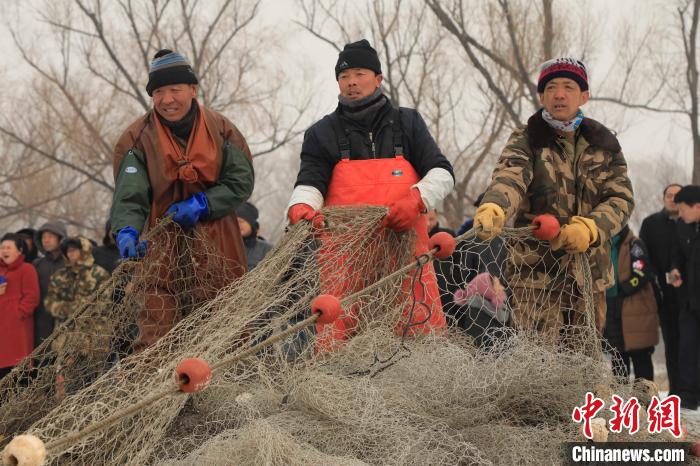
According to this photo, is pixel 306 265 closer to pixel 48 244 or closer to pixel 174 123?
pixel 174 123

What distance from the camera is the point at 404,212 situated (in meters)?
4.03

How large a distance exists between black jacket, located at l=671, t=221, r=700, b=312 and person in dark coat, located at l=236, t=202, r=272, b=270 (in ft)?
11.2

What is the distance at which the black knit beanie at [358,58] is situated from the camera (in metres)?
4.43

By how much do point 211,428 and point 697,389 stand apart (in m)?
4.61

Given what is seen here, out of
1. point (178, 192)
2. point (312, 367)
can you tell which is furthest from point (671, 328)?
point (312, 367)

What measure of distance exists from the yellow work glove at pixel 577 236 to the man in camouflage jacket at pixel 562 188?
0.29ft

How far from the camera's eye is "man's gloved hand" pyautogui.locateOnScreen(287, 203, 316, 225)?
400 cm

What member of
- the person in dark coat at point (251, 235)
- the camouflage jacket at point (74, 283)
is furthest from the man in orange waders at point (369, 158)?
the camouflage jacket at point (74, 283)

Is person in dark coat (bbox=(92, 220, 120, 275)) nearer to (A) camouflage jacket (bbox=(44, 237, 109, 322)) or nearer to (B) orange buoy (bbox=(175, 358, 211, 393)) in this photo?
(A) camouflage jacket (bbox=(44, 237, 109, 322))

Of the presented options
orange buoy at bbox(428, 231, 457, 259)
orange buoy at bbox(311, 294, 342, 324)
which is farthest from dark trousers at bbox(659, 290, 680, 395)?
orange buoy at bbox(311, 294, 342, 324)

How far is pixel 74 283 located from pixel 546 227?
5046 mm

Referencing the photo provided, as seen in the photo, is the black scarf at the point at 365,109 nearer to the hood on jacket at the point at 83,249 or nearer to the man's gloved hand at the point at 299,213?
the man's gloved hand at the point at 299,213

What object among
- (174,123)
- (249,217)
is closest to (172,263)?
(174,123)

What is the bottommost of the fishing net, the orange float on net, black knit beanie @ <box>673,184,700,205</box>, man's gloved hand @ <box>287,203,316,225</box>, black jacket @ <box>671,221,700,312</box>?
black jacket @ <box>671,221,700,312</box>
